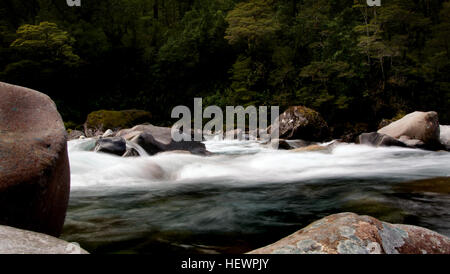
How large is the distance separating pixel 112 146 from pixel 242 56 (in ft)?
59.4

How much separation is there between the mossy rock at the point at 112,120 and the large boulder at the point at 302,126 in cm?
963

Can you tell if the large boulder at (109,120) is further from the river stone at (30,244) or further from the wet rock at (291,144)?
the river stone at (30,244)

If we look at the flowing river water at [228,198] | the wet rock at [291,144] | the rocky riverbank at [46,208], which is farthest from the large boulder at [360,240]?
the wet rock at [291,144]

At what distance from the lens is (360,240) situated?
5.07ft

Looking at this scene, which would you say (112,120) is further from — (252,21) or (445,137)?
(445,137)

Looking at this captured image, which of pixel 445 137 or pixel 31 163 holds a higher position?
pixel 31 163

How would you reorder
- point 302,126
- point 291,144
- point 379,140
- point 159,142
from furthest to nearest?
point 302,126 < point 291,144 < point 379,140 < point 159,142

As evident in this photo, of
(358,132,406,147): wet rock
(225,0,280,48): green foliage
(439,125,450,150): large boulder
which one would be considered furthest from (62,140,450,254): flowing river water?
(225,0,280,48): green foliage

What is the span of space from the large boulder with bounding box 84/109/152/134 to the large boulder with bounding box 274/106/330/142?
31.7 feet

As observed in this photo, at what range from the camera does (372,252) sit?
150cm

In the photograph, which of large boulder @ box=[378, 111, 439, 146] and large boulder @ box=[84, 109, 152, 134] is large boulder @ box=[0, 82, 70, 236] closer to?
large boulder @ box=[378, 111, 439, 146]

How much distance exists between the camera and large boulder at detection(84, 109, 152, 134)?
58.1ft

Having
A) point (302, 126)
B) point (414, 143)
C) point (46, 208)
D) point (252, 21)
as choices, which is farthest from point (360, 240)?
point (252, 21)

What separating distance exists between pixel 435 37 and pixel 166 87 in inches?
822
